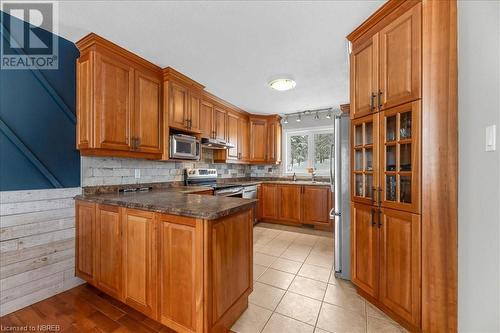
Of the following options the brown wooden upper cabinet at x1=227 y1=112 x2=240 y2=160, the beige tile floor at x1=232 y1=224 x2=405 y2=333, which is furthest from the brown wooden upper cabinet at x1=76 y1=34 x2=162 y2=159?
the beige tile floor at x1=232 y1=224 x2=405 y2=333

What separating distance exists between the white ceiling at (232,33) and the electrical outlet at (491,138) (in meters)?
1.22

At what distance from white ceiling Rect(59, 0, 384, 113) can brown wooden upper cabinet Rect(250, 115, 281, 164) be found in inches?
76.6

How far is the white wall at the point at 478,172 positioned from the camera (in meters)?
1.04

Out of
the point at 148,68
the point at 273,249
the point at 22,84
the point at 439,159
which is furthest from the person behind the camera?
the point at 273,249

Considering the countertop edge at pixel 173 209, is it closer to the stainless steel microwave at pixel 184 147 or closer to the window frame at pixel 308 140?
the stainless steel microwave at pixel 184 147

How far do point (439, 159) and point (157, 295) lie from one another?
224 cm

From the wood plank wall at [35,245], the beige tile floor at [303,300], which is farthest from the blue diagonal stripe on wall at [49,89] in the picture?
the beige tile floor at [303,300]

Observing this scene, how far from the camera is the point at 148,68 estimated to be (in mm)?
2523

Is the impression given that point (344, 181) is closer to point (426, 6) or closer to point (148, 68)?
point (426, 6)

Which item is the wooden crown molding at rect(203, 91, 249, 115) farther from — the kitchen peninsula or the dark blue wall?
the kitchen peninsula

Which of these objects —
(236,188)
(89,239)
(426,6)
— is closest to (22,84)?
(89,239)

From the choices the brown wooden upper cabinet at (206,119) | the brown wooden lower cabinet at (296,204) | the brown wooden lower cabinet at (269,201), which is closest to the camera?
the brown wooden upper cabinet at (206,119)

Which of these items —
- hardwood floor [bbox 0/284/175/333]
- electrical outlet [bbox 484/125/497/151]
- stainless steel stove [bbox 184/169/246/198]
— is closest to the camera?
electrical outlet [bbox 484/125/497/151]

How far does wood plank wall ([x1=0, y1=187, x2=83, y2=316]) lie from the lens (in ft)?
5.73
